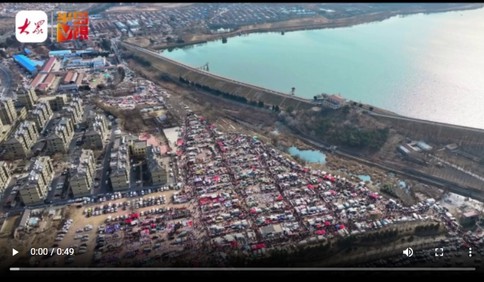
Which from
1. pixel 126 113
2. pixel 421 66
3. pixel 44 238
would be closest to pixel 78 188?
pixel 44 238

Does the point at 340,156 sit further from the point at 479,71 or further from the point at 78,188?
the point at 479,71

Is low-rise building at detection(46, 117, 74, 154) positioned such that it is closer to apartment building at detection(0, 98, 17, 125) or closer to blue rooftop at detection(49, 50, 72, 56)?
apartment building at detection(0, 98, 17, 125)

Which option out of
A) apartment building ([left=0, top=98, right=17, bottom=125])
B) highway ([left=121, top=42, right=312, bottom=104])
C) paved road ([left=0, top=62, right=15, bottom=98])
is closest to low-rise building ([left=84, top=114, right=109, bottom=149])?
apartment building ([left=0, top=98, right=17, bottom=125])

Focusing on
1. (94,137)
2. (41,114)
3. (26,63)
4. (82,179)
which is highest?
(26,63)

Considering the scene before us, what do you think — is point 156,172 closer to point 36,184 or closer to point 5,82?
point 36,184

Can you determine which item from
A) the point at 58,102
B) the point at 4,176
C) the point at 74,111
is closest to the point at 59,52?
the point at 58,102
